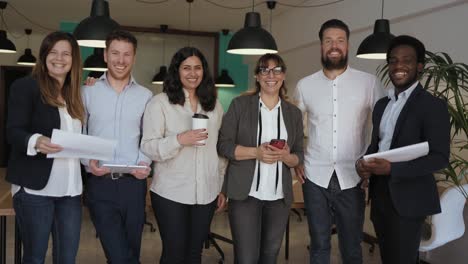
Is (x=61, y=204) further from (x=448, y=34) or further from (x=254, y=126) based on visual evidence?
(x=448, y=34)

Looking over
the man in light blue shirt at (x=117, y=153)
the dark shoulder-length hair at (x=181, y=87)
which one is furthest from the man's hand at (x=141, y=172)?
the dark shoulder-length hair at (x=181, y=87)

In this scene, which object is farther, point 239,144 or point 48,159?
point 239,144

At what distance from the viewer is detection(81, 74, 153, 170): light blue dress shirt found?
2.37 metres

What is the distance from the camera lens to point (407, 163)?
7.25ft

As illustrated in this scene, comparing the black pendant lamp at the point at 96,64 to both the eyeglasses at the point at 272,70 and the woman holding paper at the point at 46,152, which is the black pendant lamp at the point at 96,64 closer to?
the woman holding paper at the point at 46,152

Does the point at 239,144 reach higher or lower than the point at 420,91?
lower

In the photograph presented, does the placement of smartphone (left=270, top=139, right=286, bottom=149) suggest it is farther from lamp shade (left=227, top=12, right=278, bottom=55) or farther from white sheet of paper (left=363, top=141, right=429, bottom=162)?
lamp shade (left=227, top=12, right=278, bottom=55)

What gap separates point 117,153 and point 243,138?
0.67m

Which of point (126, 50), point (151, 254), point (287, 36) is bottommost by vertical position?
point (151, 254)

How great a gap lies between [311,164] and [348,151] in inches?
8.5

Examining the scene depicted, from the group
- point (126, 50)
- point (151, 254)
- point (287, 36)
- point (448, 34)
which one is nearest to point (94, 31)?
point (126, 50)

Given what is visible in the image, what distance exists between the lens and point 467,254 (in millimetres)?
3936

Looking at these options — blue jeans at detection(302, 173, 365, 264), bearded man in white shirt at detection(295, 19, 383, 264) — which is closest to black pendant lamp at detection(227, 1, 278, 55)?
bearded man in white shirt at detection(295, 19, 383, 264)

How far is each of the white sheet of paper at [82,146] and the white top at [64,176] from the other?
4.4 inches
